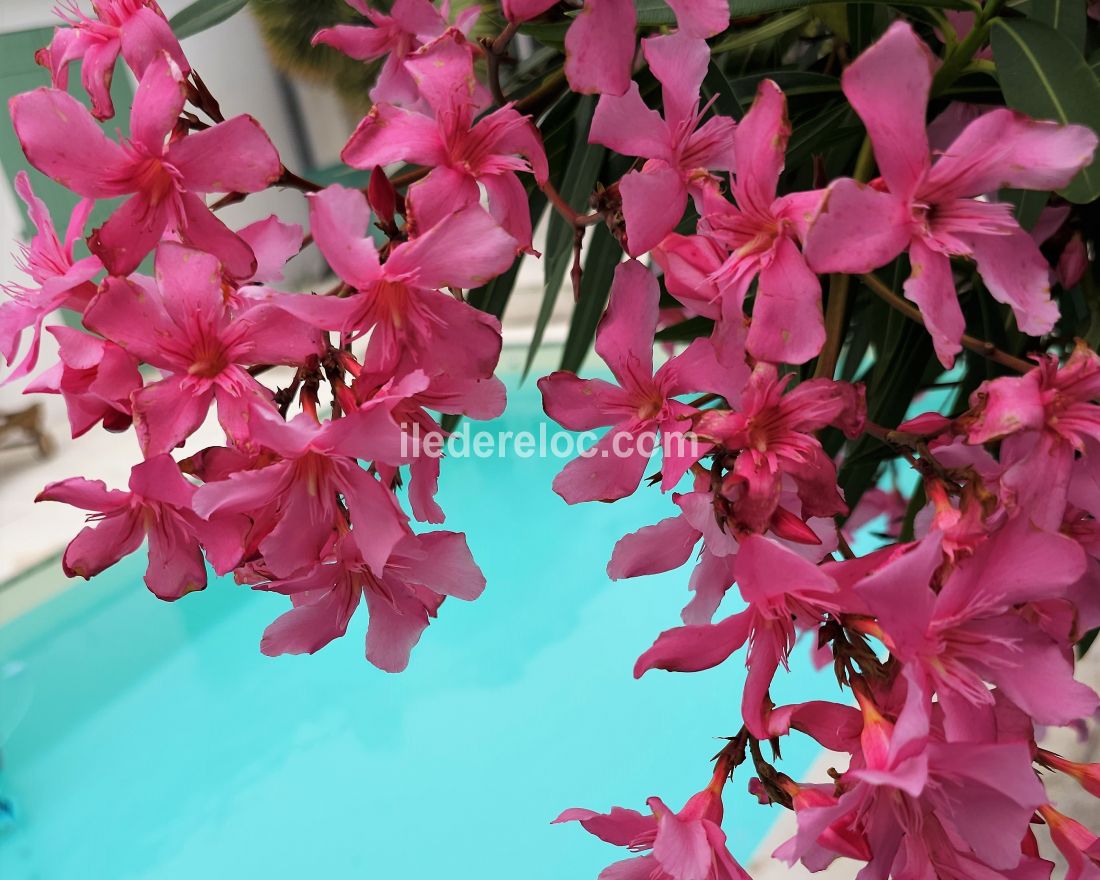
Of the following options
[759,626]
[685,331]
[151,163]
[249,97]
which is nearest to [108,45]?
[151,163]

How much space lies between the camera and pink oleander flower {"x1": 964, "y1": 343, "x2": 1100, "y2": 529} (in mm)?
246

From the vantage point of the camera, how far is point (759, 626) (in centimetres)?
27

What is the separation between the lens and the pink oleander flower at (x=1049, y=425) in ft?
0.81

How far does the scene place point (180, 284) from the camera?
9.6 inches

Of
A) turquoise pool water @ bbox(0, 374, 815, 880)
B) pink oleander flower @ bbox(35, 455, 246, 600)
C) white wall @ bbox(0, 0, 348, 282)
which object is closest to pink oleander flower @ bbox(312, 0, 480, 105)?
pink oleander flower @ bbox(35, 455, 246, 600)

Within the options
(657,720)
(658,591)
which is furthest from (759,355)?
(658,591)

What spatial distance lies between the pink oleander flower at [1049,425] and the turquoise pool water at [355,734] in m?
1.22

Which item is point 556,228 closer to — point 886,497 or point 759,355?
point 759,355

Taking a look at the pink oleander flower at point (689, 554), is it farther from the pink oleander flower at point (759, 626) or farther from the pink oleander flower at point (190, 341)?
the pink oleander flower at point (190, 341)

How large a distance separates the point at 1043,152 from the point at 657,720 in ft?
5.73

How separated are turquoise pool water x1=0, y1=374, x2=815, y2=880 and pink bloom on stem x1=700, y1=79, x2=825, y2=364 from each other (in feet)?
3.99

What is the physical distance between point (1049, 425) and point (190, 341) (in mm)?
242

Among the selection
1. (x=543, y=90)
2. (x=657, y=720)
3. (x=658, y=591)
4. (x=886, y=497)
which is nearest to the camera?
(x=543, y=90)

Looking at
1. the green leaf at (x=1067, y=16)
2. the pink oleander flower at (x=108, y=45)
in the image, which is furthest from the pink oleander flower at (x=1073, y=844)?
the pink oleander flower at (x=108, y=45)
